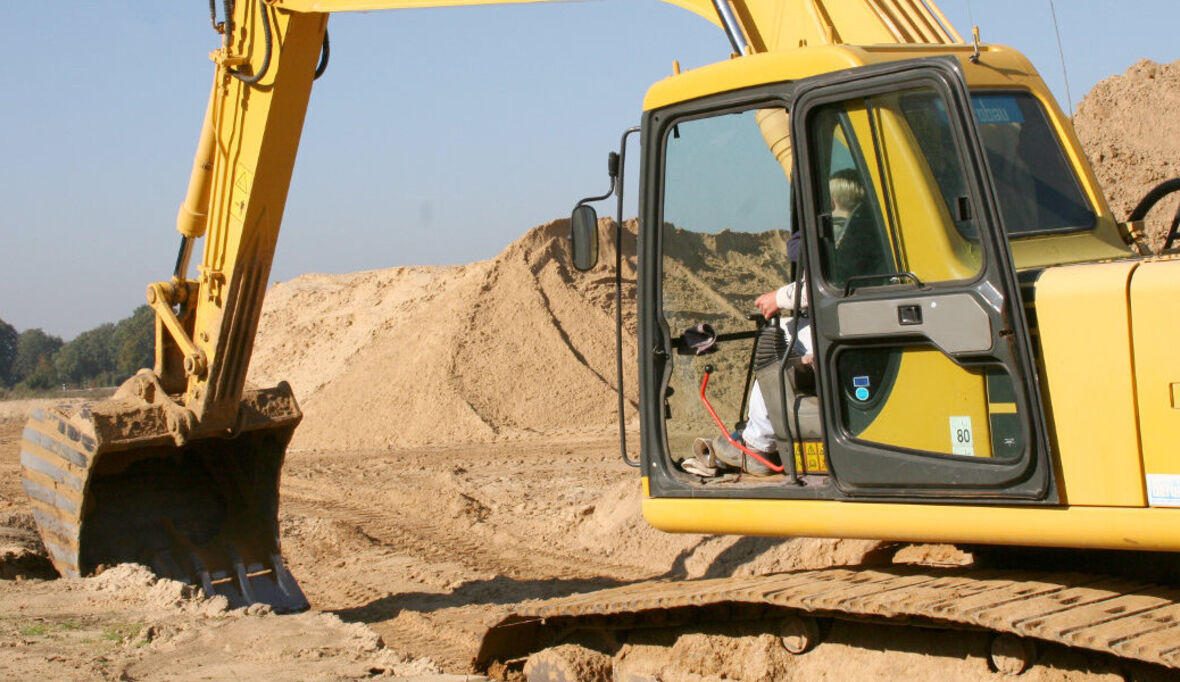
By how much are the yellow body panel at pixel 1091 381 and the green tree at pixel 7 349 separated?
6608cm

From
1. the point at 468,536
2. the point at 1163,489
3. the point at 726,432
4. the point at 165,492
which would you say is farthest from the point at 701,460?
the point at 468,536

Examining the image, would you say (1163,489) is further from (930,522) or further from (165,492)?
(165,492)

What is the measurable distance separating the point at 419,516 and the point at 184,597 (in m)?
4.47

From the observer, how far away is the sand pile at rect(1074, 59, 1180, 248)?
32.4 ft

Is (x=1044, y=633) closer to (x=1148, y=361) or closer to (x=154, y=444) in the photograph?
(x=1148, y=361)

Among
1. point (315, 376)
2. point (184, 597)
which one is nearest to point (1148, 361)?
point (184, 597)

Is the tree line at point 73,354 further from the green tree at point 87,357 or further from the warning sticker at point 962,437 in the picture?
the warning sticker at point 962,437

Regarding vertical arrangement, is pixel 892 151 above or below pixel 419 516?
above

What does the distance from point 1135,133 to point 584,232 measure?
295 inches

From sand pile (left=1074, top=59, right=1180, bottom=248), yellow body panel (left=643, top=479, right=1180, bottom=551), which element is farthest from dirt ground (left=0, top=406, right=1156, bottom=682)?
sand pile (left=1074, top=59, right=1180, bottom=248)

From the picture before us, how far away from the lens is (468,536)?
1039 cm

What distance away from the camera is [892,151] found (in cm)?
387

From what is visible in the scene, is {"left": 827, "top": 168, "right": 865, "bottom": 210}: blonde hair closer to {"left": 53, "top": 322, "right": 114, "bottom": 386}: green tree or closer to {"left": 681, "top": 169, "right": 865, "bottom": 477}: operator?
{"left": 681, "top": 169, "right": 865, "bottom": 477}: operator

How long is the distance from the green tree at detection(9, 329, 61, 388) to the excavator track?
59.4 metres
